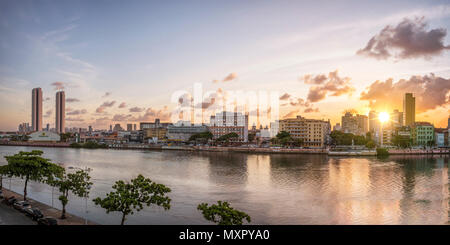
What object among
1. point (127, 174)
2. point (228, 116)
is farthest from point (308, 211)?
point (228, 116)

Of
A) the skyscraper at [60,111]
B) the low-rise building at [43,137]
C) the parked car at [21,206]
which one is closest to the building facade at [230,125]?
the low-rise building at [43,137]

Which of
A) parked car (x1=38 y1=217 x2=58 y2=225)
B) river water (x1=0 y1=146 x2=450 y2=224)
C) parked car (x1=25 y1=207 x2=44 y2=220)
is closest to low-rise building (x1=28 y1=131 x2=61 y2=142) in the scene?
river water (x1=0 y1=146 x2=450 y2=224)

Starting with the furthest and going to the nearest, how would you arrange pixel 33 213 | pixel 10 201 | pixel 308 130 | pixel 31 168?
pixel 308 130 → pixel 31 168 → pixel 10 201 → pixel 33 213

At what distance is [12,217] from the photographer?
26.5 feet

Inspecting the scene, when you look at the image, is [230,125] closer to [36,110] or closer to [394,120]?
[394,120]

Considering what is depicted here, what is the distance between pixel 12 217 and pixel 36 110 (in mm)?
121369

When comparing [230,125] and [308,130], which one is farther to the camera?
[230,125]

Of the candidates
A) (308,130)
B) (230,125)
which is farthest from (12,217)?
(230,125)

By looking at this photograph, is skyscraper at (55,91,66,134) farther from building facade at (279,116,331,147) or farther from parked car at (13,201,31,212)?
parked car at (13,201,31,212)

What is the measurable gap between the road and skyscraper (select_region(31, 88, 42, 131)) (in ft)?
379
